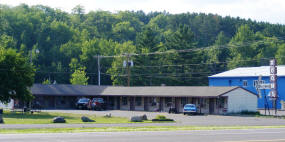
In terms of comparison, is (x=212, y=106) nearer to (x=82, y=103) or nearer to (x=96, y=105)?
(x=96, y=105)

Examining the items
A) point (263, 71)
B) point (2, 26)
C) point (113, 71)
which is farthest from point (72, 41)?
point (263, 71)

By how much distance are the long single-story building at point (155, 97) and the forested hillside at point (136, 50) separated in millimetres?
15305

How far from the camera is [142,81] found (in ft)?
336

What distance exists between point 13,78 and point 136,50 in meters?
58.3

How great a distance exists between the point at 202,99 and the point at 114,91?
16.7 m

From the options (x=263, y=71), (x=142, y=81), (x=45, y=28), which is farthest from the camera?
(x=45, y=28)

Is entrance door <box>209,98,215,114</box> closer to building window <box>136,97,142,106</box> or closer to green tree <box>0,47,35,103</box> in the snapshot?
building window <box>136,97,142,106</box>

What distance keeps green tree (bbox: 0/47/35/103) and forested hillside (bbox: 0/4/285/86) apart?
2927 centimetres

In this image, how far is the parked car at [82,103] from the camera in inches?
2707

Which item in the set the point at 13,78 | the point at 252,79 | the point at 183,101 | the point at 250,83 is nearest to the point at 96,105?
the point at 183,101

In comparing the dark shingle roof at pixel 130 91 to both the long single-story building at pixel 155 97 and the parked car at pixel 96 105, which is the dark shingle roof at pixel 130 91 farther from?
the parked car at pixel 96 105

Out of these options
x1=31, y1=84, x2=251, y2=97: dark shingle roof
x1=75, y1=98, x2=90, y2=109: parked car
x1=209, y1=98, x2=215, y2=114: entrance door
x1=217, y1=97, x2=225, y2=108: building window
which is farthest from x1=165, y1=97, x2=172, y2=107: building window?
x1=75, y1=98, x2=90, y2=109: parked car

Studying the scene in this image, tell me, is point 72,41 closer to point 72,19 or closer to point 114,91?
point 72,19

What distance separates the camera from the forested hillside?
343 ft
